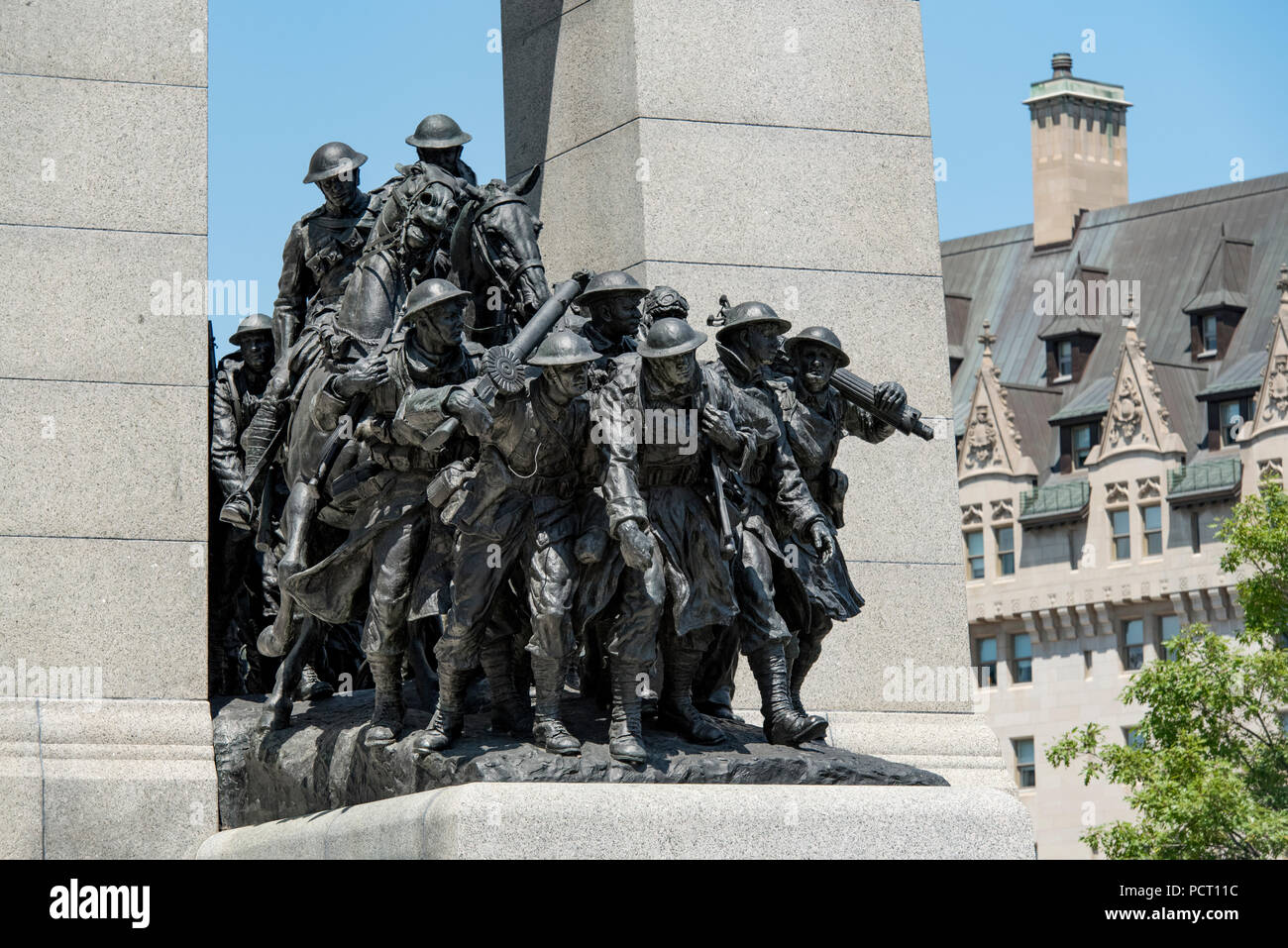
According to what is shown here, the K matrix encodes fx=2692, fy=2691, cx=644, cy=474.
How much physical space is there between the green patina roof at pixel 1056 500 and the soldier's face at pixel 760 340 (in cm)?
6613

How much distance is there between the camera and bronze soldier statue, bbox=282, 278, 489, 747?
55.1 ft

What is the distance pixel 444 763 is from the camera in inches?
637

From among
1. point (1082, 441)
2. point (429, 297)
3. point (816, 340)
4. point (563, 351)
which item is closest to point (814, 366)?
point (816, 340)

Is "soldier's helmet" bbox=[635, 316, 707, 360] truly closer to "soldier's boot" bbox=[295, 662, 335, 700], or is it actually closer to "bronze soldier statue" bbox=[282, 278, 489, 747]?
"bronze soldier statue" bbox=[282, 278, 489, 747]

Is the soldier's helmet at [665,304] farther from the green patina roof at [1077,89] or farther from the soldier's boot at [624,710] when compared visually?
the green patina roof at [1077,89]

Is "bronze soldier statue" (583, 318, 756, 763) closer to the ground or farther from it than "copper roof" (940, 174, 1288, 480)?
closer to the ground

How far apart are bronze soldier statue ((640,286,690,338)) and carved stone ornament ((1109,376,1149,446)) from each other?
64.5 metres

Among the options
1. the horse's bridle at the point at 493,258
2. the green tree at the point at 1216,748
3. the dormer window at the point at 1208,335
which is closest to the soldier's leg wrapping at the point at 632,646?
the horse's bridle at the point at 493,258

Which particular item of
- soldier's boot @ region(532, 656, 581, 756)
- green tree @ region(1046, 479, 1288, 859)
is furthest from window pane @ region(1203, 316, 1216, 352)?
soldier's boot @ region(532, 656, 581, 756)

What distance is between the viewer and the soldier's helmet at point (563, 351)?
16078mm

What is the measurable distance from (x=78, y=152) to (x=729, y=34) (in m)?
5.18

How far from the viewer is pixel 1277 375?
2992 inches
